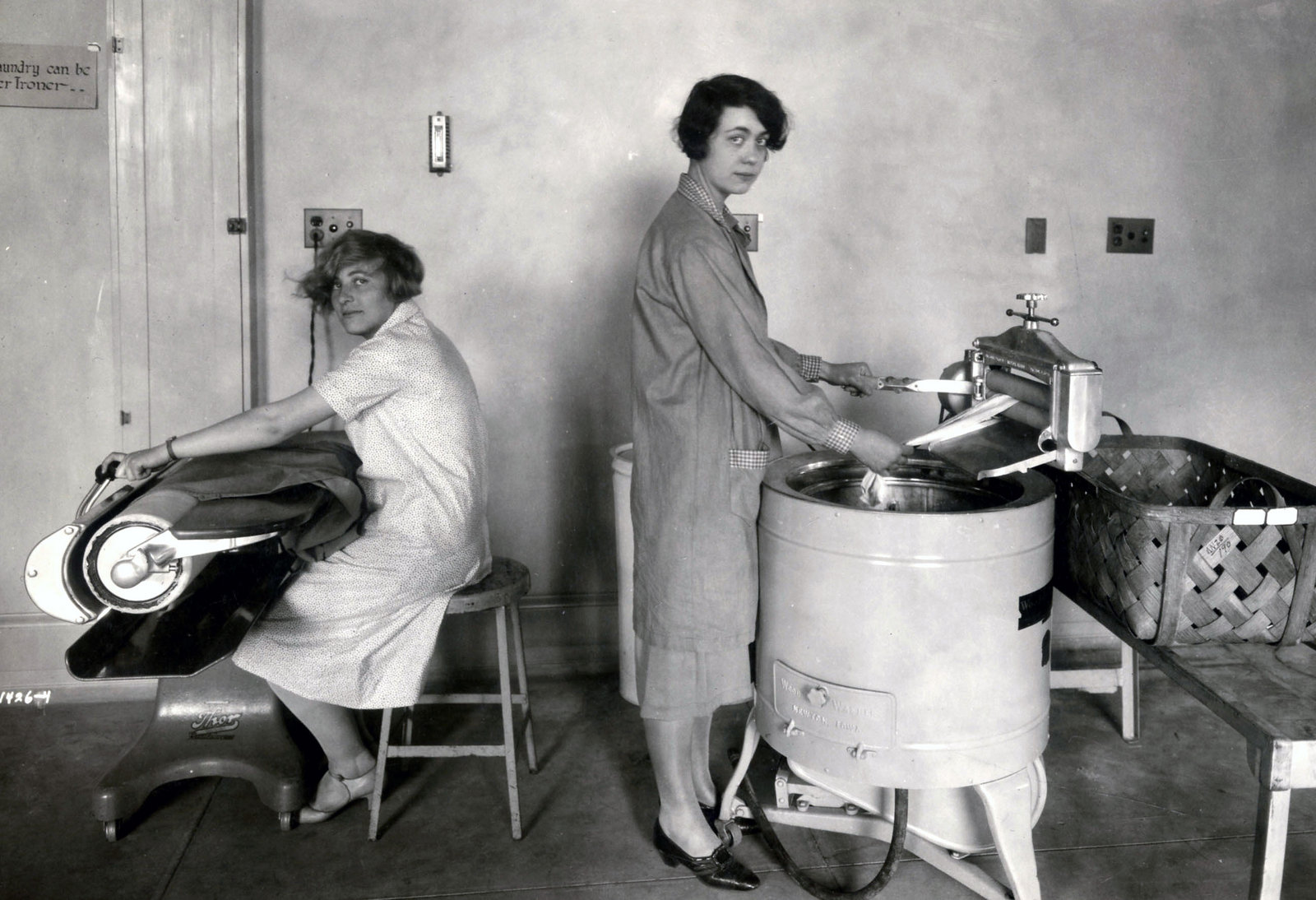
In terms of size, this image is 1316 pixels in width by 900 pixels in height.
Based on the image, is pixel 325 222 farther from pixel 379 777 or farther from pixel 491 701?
pixel 379 777

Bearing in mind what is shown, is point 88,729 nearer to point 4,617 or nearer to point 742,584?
point 4,617

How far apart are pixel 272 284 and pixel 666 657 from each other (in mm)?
1550

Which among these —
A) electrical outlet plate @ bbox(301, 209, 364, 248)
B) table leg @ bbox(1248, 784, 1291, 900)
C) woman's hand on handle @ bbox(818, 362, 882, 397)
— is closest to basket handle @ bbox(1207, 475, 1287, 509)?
table leg @ bbox(1248, 784, 1291, 900)

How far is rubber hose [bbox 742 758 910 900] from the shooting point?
6.14ft

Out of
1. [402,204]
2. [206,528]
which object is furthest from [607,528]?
[206,528]

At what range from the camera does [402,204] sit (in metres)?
2.80

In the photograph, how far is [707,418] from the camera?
1.91 meters

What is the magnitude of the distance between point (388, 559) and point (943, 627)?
1101mm

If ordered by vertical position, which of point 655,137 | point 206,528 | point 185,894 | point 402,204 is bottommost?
point 185,894

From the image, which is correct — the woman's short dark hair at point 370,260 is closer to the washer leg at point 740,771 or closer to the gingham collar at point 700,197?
the gingham collar at point 700,197

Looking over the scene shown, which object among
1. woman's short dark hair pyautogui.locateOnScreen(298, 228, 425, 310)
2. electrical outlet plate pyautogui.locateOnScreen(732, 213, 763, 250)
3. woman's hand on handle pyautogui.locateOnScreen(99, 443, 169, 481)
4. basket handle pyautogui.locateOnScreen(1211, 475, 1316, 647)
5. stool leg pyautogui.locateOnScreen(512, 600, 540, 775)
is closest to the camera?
basket handle pyautogui.locateOnScreen(1211, 475, 1316, 647)

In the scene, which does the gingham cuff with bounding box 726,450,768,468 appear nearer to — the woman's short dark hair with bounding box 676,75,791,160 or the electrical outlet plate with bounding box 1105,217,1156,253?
the woman's short dark hair with bounding box 676,75,791,160

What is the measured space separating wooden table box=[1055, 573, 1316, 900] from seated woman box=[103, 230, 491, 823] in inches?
51.6

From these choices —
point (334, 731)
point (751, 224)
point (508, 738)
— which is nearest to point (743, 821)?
point (508, 738)
